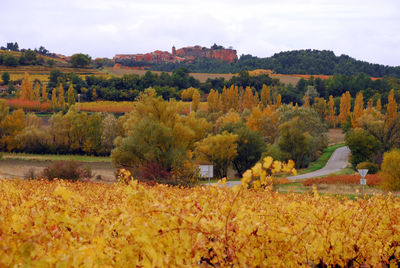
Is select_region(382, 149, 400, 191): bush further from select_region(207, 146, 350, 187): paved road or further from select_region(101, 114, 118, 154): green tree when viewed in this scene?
select_region(101, 114, 118, 154): green tree

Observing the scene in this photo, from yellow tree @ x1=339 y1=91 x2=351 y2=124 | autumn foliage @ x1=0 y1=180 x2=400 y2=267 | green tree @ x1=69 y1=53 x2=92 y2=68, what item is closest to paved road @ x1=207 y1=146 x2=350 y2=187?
yellow tree @ x1=339 y1=91 x2=351 y2=124

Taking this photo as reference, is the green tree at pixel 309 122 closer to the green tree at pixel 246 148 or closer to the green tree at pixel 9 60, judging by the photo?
the green tree at pixel 246 148

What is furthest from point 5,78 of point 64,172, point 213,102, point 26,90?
point 64,172

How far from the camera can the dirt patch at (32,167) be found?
1743 inches

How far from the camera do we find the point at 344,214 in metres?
7.10

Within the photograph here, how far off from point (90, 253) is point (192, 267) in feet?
3.44

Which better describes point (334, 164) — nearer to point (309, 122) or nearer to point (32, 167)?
point (309, 122)

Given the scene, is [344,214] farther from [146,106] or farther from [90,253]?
[146,106]

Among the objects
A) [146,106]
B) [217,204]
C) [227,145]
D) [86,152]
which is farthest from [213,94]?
[217,204]

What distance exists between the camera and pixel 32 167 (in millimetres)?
48375

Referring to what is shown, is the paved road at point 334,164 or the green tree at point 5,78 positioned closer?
the paved road at point 334,164

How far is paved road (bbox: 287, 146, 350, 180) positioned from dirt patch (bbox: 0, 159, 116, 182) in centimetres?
1946

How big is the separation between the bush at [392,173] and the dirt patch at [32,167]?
79.1ft

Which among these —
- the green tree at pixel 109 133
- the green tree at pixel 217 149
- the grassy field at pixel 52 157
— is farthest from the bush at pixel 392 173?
the green tree at pixel 109 133
